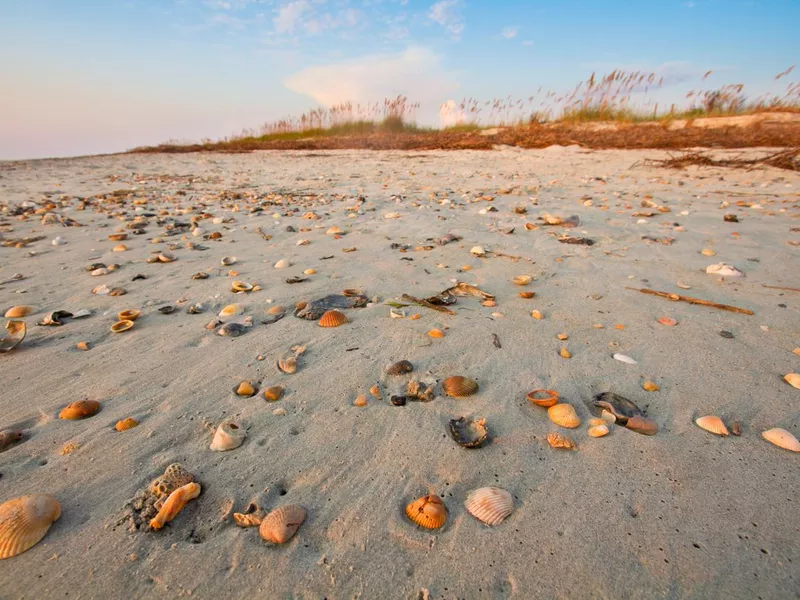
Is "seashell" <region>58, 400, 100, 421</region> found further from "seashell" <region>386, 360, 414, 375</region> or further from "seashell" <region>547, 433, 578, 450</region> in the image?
"seashell" <region>547, 433, 578, 450</region>

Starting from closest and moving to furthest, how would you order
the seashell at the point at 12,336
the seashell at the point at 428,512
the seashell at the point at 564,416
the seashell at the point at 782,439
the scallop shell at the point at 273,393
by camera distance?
the seashell at the point at 428,512 → the seashell at the point at 782,439 → the seashell at the point at 564,416 → the scallop shell at the point at 273,393 → the seashell at the point at 12,336

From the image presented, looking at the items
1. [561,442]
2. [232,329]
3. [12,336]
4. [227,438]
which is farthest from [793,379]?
[12,336]

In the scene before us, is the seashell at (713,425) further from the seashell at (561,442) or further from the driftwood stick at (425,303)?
the driftwood stick at (425,303)

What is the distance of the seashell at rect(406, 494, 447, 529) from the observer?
3.73ft

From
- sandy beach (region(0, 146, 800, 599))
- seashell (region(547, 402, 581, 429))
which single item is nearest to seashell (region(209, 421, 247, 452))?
sandy beach (region(0, 146, 800, 599))

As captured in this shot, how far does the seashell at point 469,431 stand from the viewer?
1.41 m

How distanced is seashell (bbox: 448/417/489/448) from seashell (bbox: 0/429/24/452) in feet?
5.18

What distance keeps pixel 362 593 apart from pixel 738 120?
Result: 15344mm

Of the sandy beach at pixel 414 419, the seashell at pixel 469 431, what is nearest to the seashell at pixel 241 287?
the sandy beach at pixel 414 419

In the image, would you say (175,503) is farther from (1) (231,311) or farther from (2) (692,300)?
(2) (692,300)

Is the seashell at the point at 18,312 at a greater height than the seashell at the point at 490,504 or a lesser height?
greater

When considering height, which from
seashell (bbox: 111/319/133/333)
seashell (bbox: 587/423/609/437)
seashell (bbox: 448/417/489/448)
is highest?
seashell (bbox: 111/319/133/333)

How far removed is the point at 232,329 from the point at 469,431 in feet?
4.70

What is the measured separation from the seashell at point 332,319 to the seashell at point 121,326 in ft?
3.61
